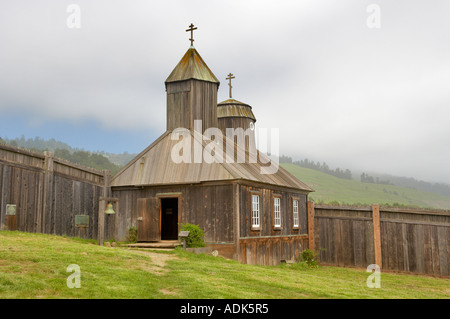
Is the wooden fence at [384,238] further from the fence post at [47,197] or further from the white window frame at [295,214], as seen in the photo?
the fence post at [47,197]

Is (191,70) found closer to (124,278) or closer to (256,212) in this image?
(256,212)

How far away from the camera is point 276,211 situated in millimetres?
21953

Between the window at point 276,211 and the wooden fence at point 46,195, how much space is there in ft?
29.0

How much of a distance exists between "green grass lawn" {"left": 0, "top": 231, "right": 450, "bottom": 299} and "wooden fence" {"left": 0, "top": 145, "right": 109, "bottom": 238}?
3.41 feet

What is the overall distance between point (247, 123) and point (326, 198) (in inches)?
5002

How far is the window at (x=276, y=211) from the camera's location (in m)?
21.7

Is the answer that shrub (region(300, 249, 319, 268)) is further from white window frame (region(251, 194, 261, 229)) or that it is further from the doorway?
the doorway

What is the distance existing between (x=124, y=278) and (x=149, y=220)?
9.89 meters

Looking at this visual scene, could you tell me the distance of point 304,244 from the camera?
2452cm

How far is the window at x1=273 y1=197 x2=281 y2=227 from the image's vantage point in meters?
21.7

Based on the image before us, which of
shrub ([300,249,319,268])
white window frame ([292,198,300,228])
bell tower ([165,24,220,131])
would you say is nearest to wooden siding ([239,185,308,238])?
white window frame ([292,198,300,228])

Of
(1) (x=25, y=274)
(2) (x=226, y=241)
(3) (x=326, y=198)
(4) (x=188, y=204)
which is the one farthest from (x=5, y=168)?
(3) (x=326, y=198)

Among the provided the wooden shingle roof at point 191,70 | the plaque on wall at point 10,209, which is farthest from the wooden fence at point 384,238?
the plaque on wall at point 10,209

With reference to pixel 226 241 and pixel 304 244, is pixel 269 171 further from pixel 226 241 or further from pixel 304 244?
pixel 226 241
